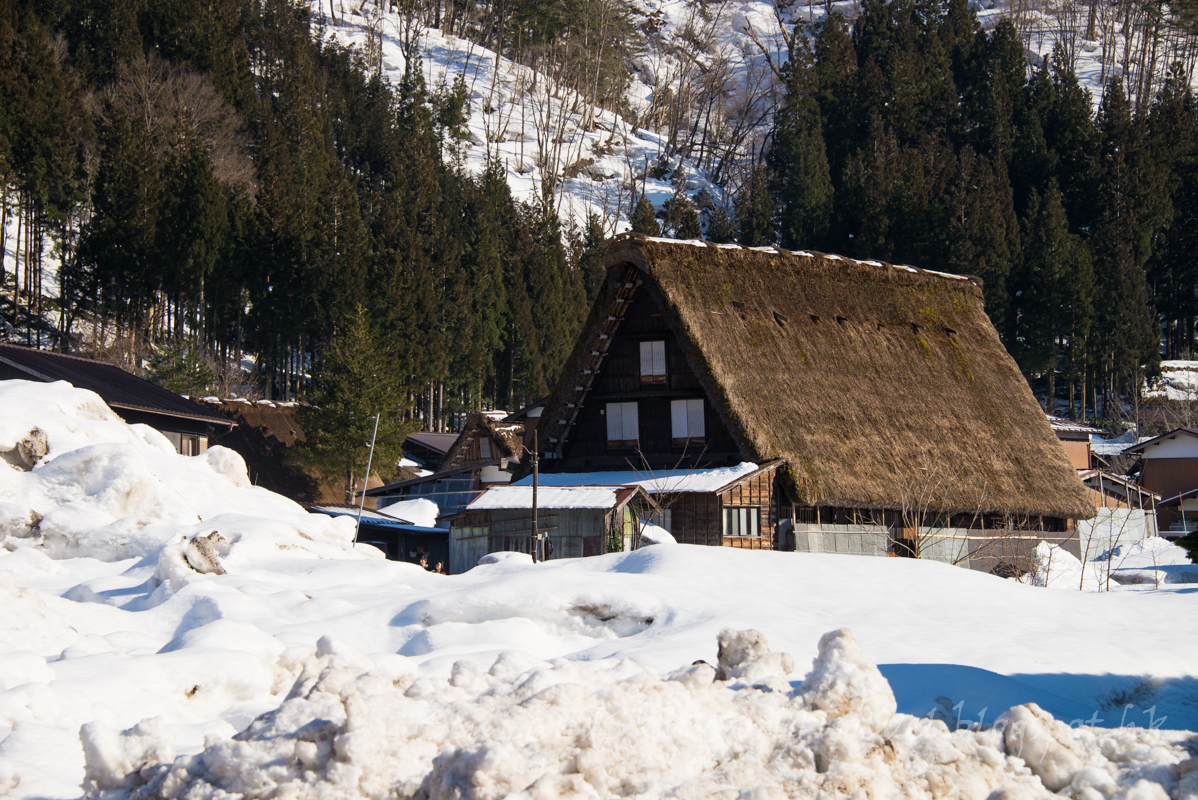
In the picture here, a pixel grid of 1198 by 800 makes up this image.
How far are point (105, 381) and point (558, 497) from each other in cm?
1438

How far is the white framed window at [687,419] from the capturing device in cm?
2100

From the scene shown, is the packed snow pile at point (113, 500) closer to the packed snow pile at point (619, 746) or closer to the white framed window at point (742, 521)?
the packed snow pile at point (619, 746)

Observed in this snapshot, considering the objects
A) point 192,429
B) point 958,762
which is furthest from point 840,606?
point 192,429

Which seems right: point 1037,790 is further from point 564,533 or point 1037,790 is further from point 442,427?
point 442,427

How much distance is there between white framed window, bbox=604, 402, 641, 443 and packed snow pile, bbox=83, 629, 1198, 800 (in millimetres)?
15866

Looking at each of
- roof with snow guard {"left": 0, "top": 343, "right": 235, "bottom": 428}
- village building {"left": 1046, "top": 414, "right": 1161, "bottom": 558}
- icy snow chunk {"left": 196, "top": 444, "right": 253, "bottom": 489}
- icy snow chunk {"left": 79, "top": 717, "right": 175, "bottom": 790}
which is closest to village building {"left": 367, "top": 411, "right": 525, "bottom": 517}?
roof with snow guard {"left": 0, "top": 343, "right": 235, "bottom": 428}

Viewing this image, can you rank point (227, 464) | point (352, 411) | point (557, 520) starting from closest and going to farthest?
point (557, 520)
point (227, 464)
point (352, 411)

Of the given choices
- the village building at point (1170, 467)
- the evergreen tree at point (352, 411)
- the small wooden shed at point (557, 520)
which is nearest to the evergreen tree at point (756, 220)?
the village building at point (1170, 467)

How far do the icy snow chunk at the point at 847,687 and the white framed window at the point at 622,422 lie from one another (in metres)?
15.8

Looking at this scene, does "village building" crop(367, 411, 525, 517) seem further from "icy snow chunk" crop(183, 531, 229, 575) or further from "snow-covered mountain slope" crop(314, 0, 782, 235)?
"snow-covered mountain slope" crop(314, 0, 782, 235)

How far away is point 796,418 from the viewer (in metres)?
19.8

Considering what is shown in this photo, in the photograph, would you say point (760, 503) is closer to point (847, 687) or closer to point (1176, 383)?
point (847, 687)

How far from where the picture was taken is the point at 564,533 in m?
18.6

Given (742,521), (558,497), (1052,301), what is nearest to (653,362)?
(742,521)
